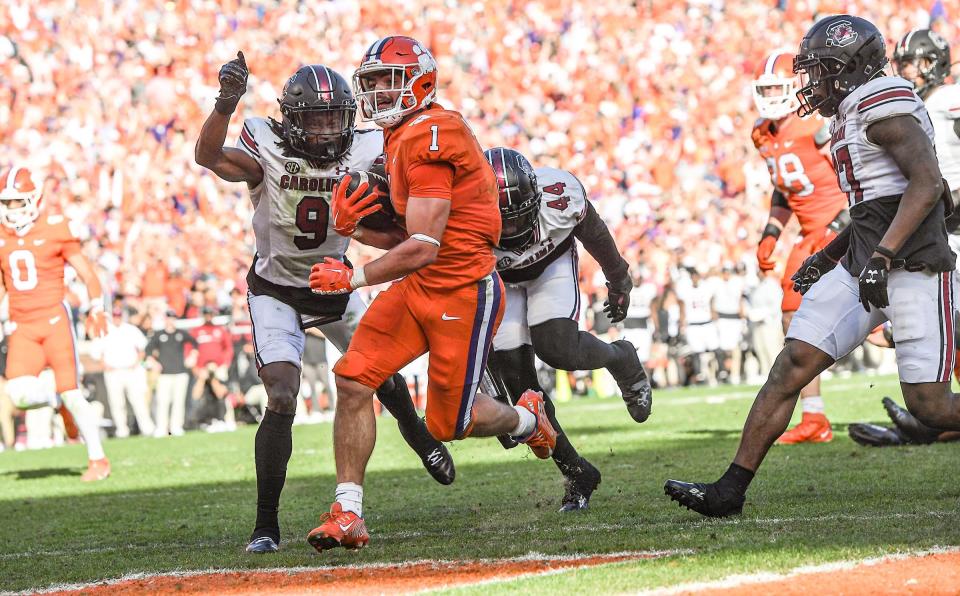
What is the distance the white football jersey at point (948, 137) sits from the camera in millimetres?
7633

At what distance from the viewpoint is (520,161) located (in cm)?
634

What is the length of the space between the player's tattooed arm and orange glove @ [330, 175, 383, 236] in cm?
197

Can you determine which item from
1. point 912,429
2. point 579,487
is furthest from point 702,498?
point 912,429

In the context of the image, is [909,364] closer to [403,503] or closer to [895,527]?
[895,527]

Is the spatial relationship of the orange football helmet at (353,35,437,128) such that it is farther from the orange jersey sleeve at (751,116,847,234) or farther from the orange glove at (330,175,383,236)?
the orange jersey sleeve at (751,116,847,234)

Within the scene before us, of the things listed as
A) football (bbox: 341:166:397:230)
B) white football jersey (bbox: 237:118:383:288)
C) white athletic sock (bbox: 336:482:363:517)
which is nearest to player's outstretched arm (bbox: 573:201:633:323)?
white football jersey (bbox: 237:118:383:288)

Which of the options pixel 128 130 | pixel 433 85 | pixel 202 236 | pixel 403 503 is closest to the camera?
pixel 433 85

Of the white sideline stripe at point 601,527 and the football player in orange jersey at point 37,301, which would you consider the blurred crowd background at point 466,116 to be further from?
the white sideline stripe at point 601,527

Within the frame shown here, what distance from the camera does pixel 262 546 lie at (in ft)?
18.0

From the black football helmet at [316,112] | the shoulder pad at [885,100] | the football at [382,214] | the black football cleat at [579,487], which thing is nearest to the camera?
the shoulder pad at [885,100]

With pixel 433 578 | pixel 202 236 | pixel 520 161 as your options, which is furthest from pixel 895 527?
pixel 202 236

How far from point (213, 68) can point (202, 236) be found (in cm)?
558

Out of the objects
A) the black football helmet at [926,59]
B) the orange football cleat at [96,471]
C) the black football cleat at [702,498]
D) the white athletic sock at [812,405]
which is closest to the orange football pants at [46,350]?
the orange football cleat at [96,471]

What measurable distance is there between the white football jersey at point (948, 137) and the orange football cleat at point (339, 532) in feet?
14.1
